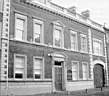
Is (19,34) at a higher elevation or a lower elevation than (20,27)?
lower

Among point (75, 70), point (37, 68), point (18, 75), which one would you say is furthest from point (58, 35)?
point (18, 75)

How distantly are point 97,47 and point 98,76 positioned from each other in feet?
13.8

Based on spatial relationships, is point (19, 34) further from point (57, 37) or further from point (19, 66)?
point (57, 37)

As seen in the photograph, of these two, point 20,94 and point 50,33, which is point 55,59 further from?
point 20,94

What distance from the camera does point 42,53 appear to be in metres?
20.3

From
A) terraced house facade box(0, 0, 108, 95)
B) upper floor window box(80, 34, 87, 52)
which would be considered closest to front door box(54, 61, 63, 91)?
terraced house facade box(0, 0, 108, 95)

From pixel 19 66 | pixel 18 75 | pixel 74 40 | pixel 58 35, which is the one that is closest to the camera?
pixel 18 75

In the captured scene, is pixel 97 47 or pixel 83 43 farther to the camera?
pixel 97 47

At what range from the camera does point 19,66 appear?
18109mm

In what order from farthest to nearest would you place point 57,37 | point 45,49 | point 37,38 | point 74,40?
point 74,40 → point 57,37 → point 45,49 → point 37,38

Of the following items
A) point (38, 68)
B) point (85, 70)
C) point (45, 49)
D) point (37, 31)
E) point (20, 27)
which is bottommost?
point (85, 70)

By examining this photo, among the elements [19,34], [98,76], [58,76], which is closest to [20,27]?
[19,34]

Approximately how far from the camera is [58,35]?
2273cm

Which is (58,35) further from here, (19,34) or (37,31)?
(19,34)
